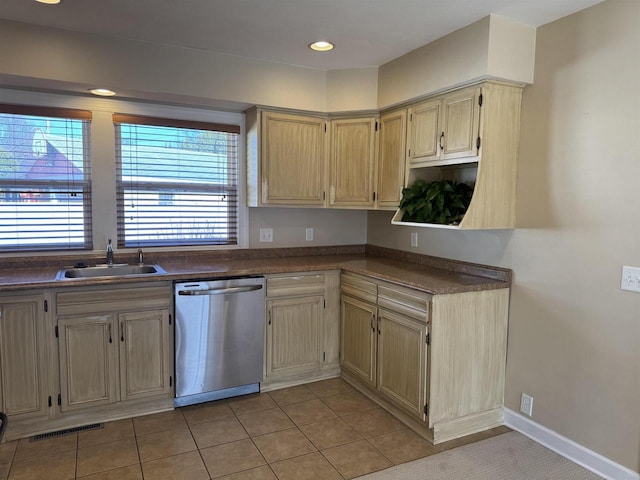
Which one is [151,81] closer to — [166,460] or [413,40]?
[413,40]

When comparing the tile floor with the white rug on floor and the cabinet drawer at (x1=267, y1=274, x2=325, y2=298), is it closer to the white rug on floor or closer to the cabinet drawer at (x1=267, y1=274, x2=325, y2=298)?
the white rug on floor

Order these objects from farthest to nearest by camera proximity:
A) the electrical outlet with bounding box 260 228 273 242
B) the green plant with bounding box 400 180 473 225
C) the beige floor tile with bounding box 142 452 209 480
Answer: the electrical outlet with bounding box 260 228 273 242
the green plant with bounding box 400 180 473 225
the beige floor tile with bounding box 142 452 209 480

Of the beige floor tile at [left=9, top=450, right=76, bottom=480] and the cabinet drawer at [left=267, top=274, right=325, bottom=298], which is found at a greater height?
the cabinet drawer at [left=267, top=274, right=325, bottom=298]

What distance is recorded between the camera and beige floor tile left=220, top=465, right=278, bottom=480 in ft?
7.42

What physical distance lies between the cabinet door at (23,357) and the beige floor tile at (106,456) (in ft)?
1.43

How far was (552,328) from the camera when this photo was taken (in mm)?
2566

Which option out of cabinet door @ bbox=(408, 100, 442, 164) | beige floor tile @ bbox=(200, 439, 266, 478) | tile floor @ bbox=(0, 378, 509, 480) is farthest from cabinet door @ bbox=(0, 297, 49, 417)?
cabinet door @ bbox=(408, 100, 442, 164)

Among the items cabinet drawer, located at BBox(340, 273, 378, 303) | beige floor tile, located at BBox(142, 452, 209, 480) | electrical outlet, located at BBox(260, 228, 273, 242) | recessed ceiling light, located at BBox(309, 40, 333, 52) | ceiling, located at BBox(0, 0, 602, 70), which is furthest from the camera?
electrical outlet, located at BBox(260, 228, 273, 242)

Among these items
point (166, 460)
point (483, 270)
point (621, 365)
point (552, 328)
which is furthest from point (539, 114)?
point (166, 460)

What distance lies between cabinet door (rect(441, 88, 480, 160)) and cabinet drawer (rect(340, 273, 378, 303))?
1016 millimetres

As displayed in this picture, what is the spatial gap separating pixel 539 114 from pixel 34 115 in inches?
130

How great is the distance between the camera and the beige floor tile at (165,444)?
8.07 ft

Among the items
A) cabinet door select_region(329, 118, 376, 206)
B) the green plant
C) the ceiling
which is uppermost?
the ceiling

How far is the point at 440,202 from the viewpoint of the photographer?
2.84 m
